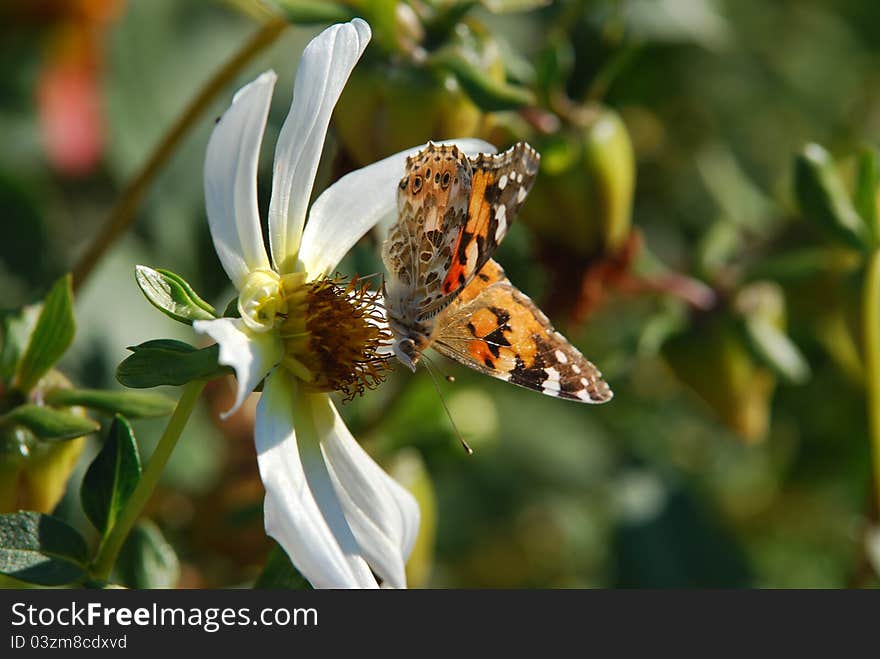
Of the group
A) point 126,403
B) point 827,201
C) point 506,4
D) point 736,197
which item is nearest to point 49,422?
point 126,403

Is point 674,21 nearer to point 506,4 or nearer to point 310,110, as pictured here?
point 506,4

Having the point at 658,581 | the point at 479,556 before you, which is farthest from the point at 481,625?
the point at 479,556

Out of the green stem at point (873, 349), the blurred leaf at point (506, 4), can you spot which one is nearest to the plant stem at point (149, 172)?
the blurred leaf at point (506, 4)

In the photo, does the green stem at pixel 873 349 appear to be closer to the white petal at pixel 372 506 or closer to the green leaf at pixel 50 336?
the white petal at pixel 372 506

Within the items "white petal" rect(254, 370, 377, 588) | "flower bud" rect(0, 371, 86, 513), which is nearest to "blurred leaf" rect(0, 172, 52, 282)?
"flower bud" rect(0, 371, 86, 513)

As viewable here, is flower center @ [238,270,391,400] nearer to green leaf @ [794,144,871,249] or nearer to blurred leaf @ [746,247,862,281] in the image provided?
green leaf @ [794,144,871,249]
